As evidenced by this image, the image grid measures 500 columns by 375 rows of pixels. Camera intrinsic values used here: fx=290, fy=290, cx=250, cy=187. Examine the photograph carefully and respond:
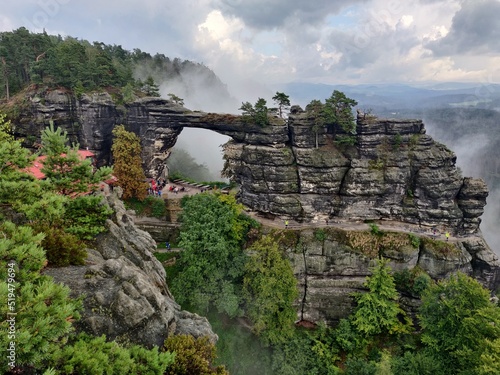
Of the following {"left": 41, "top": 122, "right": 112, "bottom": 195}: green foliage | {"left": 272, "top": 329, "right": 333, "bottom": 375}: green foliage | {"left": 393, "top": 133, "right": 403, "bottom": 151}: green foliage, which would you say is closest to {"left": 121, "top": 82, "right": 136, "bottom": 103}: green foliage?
{"left": 41, "top": 122, "right": 112, "bottom": 195}: green foliage

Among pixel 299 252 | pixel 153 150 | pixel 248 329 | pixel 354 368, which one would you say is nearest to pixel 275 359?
pixel 248 329

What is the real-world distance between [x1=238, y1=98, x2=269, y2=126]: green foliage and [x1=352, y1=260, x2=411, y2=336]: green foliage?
69.6ft

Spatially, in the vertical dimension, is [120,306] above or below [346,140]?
below

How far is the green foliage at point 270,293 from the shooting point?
88.9 feet

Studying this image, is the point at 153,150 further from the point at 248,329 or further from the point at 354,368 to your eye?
the point at 354,368

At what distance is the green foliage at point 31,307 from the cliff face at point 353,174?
29.8 m

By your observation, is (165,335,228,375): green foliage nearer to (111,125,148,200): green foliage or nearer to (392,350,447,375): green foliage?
(392,350,447,375): green foliage

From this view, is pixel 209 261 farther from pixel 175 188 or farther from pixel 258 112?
pixel 258 112

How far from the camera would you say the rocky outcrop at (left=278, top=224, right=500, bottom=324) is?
3316 centimetres

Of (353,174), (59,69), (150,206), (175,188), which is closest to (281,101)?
(353,174)

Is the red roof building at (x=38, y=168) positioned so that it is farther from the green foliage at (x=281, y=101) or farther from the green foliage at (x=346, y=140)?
the green foliage at (x=346, y=140)

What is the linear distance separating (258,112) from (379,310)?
1039 inches

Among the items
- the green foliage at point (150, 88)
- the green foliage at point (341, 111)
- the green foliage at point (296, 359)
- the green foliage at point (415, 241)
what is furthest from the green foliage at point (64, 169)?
the green foliage at point (415, 241)

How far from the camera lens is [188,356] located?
10.9 m
